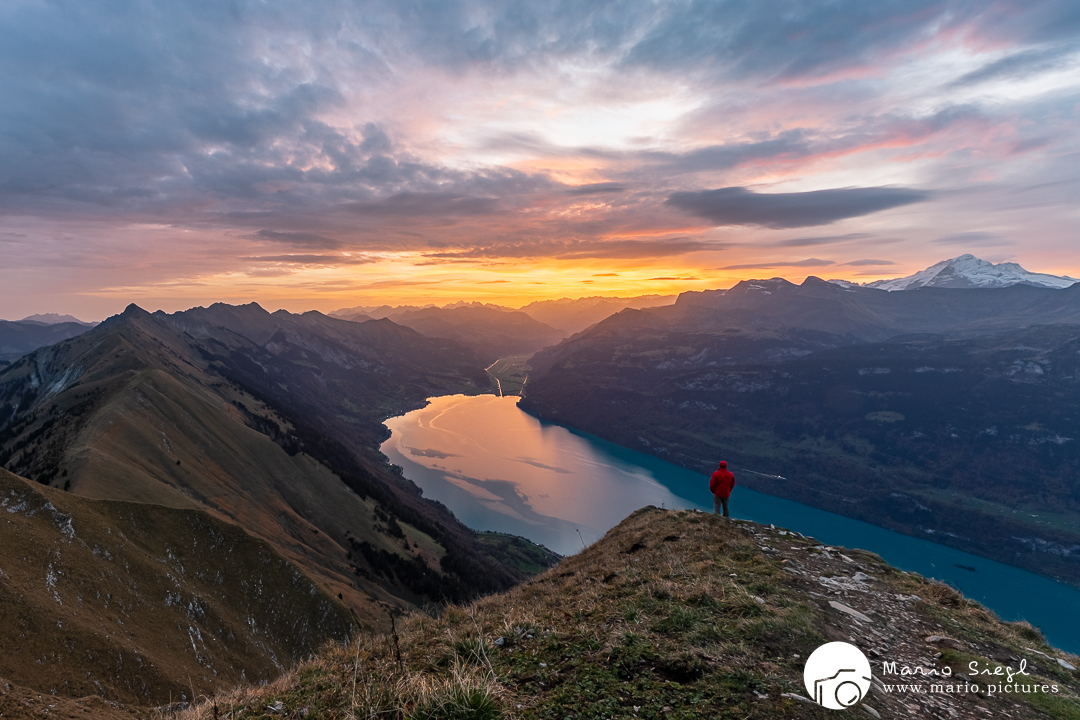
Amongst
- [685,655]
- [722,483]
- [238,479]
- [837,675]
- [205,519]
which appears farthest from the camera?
[238,479]

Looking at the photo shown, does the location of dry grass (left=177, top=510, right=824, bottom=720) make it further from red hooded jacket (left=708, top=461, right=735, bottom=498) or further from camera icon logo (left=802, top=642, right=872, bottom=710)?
red hooded jacket (left=708, top=461, right=735, bottom=498)

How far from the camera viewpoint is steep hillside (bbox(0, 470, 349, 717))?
28.3m

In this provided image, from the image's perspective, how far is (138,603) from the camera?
128 ft

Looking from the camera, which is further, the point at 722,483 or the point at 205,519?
the point at 205,519

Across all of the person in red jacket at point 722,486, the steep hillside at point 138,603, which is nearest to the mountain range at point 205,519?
the steep hillside at point 138,603

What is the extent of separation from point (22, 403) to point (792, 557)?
242132 millimetres

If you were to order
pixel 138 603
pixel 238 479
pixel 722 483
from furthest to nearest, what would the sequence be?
pixel 238 479
pixel 138 603
pixel 722 483

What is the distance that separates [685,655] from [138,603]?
4958 centimetres

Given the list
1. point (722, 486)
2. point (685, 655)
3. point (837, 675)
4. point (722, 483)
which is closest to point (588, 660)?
point (685, 655)

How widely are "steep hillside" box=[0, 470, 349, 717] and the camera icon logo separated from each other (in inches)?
672

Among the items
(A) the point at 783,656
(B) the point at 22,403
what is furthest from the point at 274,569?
(B) the point at 22,403

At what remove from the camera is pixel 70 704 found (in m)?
11.8

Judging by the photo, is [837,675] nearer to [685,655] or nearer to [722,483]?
[685,655]

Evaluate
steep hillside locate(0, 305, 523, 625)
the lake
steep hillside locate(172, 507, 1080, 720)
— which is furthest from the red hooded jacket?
the lake
